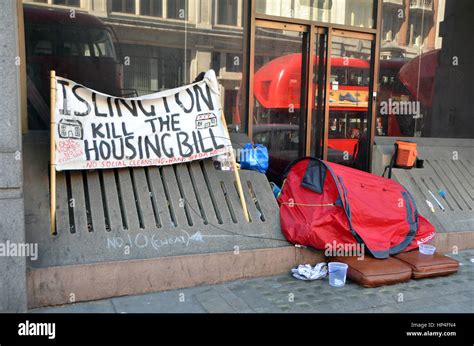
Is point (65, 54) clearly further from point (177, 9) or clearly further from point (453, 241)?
point (453, 241)

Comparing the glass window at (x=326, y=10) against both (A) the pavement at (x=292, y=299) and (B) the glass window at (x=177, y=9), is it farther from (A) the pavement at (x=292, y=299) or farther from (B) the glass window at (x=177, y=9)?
(A) the pavement at (x=292, y=299)

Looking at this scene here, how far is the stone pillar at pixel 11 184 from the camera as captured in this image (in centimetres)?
416

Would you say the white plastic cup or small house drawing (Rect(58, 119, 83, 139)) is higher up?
small house drawing (Rect(58, 119, 83, 139))

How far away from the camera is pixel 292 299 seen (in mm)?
4762

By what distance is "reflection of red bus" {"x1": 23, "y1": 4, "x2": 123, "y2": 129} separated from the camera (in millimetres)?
5797

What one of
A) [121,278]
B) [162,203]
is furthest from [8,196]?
[162,203]

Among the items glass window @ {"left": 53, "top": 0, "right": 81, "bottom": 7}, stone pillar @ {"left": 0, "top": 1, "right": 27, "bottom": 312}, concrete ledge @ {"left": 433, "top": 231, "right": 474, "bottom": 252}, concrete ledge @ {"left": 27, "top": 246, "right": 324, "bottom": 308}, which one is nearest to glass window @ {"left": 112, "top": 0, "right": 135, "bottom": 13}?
glass window @ {"left": 53, "top": 0, "right": 81, "bottom": 7}

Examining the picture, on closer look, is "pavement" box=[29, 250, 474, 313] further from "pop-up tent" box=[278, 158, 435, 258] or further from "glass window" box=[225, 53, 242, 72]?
"glass window" box=[225, 53, 242, 72]

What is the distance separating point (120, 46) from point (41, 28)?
3.41ft

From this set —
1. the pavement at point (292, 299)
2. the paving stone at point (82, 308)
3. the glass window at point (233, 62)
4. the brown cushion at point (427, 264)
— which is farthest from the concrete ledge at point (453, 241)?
the paving stone at point (82, 308)

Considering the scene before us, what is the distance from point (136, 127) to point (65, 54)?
1645 mm

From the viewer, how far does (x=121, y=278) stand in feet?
15.4

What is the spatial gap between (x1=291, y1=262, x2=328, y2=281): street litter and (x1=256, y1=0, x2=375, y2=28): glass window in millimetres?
4074

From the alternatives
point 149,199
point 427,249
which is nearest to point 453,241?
point 427,249
